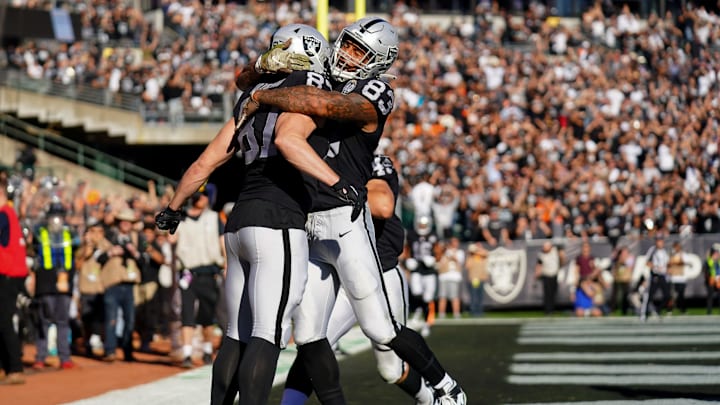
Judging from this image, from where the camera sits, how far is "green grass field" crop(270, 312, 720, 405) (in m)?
9.24

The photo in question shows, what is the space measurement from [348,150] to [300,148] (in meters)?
0.76

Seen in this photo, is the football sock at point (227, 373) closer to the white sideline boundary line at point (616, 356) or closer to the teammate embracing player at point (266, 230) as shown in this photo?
the teammate embracing player at point (266, 230)

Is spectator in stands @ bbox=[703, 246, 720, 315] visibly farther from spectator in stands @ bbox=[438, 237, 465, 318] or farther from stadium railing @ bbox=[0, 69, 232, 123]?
stadium railing @ bbox=[0, 69, 232, 123]

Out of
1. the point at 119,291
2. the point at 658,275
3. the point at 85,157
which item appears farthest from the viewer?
the point at 85,157

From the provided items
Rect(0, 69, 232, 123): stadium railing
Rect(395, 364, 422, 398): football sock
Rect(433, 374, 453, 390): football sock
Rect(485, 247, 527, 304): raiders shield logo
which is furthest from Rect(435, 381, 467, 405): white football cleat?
Rect(0, 69, 232, 123): stadium railing

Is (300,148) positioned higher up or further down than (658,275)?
higher up

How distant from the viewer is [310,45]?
6.62 metres

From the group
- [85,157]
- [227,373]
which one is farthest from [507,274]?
[227,373]

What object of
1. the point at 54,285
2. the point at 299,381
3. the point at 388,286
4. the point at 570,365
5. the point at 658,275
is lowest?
the point at 658,275

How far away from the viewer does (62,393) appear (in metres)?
10.3

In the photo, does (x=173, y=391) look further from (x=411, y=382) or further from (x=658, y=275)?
(x=658, y=275)

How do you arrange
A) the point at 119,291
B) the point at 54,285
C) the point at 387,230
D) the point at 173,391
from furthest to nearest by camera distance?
1. the point at 119,291
2. the point at 54,285
3. the point at 173,391
4. the point at 387,230

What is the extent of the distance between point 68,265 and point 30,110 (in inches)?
577

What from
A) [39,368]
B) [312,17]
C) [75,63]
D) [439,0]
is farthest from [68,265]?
[439,0]
